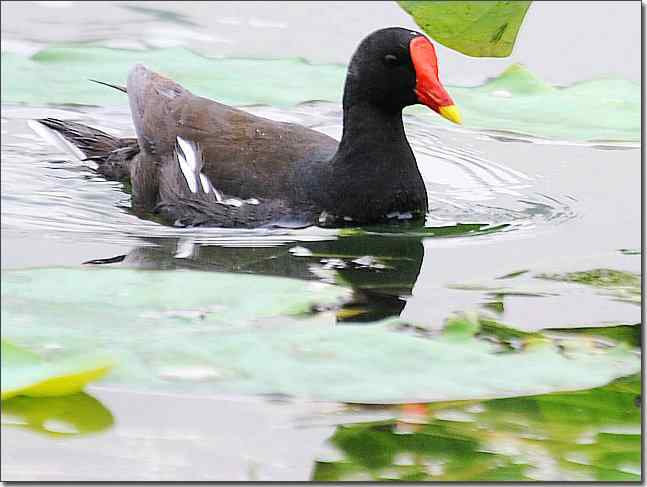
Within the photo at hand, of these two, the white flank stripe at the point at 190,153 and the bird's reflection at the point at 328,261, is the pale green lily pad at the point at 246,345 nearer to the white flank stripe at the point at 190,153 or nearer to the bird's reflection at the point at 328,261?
the bird's reflection at the point at 328,261

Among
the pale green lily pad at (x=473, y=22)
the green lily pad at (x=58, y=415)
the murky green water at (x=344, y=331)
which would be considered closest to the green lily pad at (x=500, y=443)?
the murky green water at (x=344, y=331)

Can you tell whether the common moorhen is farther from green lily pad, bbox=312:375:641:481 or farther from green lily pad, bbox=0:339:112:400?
green lily pad, bbox=0:339:112:400

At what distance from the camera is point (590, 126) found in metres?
4.55

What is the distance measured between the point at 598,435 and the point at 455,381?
1.08ft

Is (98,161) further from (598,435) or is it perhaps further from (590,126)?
(598,435)

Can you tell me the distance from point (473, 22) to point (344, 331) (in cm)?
60

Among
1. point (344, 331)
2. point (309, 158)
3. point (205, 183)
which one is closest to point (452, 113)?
point (309, 158)

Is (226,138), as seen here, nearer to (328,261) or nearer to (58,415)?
(328,261)

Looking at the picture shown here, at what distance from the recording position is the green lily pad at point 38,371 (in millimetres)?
2027

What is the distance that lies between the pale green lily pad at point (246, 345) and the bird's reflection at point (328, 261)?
0.74 m

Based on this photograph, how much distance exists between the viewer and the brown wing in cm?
425

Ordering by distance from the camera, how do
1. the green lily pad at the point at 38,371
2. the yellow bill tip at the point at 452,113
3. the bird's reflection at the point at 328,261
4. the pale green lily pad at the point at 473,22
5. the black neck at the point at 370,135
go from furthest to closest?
the black neck at the point at 370,135
the yellow bill tip at the point at 452,113
the bird's reflection at the point at 328,261
the pale green lily pad at the point at 473,22
the green lily pad at the point at 38,371

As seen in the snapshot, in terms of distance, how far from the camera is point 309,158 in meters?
4.33

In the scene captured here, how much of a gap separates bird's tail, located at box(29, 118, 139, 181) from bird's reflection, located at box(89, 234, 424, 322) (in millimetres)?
888
